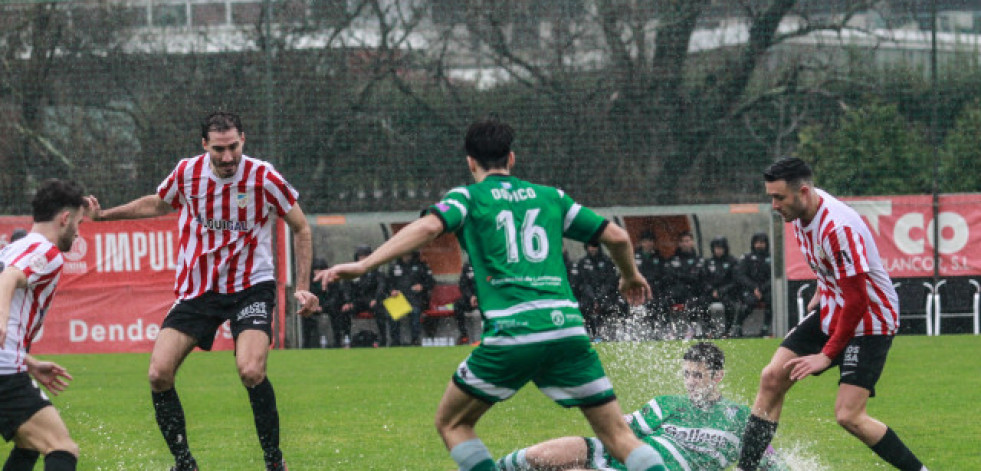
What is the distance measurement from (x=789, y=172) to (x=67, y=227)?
12.8ft

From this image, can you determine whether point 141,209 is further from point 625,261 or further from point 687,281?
point 687,281

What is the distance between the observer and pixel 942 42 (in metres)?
22.2

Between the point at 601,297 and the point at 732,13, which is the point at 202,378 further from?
the point at 732,13

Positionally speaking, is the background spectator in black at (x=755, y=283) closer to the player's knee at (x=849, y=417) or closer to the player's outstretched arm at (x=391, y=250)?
the player's knee at (x=849, y=417)

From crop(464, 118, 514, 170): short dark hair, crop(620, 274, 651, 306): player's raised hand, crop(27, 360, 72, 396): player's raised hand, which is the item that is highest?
crop(464, 118, 514, 170): short dark hair

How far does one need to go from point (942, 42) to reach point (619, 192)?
6078 millimetres

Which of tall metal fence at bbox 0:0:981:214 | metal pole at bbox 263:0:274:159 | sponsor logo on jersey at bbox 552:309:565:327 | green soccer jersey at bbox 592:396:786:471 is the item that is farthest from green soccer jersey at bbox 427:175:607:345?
metal pole at bbox 263:0:274:159

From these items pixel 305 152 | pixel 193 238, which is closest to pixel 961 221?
pixel 305 152

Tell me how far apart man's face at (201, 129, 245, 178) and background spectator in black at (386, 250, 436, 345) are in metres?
12.5

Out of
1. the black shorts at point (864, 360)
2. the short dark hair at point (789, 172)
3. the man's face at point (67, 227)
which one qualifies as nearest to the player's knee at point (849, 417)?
the black shorts at point (864, 360)

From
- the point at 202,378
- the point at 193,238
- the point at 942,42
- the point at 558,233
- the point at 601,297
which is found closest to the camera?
the point at 558,233

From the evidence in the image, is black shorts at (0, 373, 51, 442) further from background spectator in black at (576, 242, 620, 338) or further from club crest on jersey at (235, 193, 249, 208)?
background spectator in black at (576, 242, 620, 338)

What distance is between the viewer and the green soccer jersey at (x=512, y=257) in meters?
5.90

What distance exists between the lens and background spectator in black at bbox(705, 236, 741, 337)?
19.9 metres
